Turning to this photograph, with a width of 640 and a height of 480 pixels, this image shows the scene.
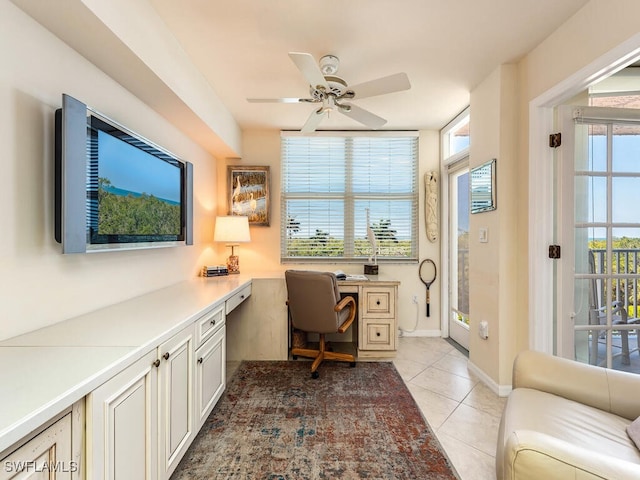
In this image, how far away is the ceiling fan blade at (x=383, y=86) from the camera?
1.91 m

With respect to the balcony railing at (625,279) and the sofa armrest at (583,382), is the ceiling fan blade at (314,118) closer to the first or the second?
the sofa armrest at (583,382)

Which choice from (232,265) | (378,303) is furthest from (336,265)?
(232,265)

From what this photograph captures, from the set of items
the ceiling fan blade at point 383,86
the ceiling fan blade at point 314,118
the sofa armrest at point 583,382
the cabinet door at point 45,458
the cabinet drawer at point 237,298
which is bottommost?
the sofa armrest at point 583,382

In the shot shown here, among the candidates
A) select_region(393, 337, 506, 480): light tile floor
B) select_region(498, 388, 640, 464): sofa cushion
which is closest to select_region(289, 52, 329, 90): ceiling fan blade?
select_region(498, 388, 640, 464): sofa cushion

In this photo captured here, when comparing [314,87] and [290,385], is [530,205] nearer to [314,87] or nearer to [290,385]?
[314,87]

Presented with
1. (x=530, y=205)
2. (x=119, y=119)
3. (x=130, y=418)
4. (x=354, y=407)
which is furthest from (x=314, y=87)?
(x=354, y=407)

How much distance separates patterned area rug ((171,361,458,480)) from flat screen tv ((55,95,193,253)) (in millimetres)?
1281

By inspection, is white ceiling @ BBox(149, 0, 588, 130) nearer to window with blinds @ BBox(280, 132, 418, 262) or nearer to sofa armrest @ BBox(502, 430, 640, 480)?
window with blinds @ BBox(280, 132, 418, 262)

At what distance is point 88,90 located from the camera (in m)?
1.64

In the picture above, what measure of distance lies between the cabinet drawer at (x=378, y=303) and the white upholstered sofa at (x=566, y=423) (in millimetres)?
1521

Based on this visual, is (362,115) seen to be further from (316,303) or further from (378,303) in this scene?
(378,303)

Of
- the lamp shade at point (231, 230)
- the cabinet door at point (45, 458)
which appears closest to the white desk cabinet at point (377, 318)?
the lamp shade at point (231, 230)

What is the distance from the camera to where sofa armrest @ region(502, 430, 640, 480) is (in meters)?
0.81

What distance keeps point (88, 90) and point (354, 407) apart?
255 centimetres
